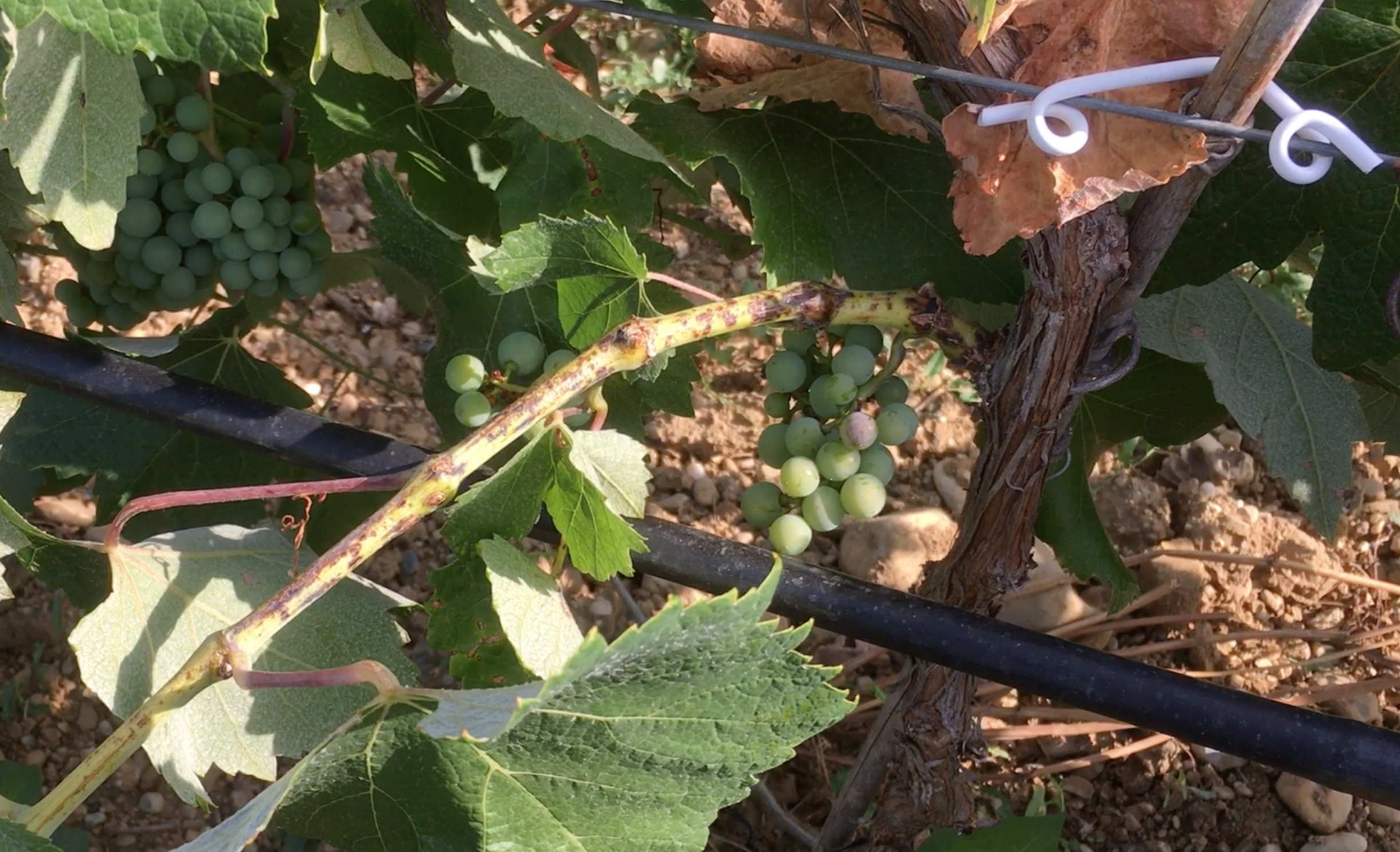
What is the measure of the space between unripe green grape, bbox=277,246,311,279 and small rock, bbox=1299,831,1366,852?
4.52 ft

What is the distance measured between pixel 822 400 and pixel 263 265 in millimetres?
667

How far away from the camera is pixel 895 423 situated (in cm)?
96

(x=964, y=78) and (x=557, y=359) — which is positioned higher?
(x=964, y=78)

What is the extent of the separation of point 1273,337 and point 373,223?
0.85 meters

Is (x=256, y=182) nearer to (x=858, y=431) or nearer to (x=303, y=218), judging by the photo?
(x=303, y=218)

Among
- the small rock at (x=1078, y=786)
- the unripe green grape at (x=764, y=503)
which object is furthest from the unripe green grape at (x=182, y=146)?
the small rock at (x=1078, y=786)

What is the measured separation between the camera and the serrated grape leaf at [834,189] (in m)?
1.03

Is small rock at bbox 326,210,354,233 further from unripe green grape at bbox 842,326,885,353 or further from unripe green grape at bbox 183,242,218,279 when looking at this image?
unripe green grape at bbox 842,326,885,353

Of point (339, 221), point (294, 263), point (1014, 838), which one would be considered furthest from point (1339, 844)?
point (339, 221)

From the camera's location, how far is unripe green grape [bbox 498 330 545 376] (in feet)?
3.36

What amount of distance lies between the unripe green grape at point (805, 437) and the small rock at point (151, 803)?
108 centimetres

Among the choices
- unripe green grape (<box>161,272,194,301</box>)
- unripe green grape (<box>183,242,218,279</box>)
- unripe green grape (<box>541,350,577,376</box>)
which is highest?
unripe green grape (<box>541,350,577,376</box>)

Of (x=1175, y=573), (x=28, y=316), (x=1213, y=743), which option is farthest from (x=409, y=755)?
(x=28, y=316)

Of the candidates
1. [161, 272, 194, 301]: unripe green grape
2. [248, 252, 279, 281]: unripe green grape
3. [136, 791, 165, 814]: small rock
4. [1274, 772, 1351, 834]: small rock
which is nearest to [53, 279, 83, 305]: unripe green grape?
[161, 272, 194, 301]: unripe green grape
